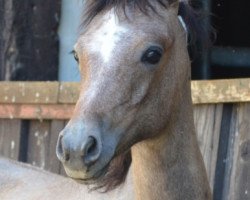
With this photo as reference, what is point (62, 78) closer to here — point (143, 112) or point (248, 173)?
point (248, 173)

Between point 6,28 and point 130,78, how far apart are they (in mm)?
2660

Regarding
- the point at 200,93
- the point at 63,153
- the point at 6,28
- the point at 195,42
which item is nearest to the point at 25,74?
the point at 6,28

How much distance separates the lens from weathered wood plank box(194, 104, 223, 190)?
209 inches

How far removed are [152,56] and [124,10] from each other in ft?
0.75

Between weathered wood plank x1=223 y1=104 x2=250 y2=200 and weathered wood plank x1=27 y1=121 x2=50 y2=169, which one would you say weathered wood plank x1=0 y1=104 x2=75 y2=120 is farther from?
weathered wood plank x1=223 y1=104 x2=250 y2=200

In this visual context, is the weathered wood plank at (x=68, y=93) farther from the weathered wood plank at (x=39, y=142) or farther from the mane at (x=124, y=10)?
the mane at (x=124, y=10)

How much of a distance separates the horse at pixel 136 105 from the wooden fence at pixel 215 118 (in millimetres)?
1065

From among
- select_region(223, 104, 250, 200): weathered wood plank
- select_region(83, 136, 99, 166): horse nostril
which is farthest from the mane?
select_region(223, 104, 250, 200): weathered wood plank

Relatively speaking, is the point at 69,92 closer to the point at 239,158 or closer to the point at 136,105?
the point at 239,158

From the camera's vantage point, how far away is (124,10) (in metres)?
3.88

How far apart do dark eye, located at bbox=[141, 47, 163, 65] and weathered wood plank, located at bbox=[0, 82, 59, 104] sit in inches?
79.1

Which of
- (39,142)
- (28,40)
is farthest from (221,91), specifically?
(28,40)

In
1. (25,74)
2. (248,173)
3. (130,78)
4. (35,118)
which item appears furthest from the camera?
(25,74)

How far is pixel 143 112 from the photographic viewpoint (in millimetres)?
3842
